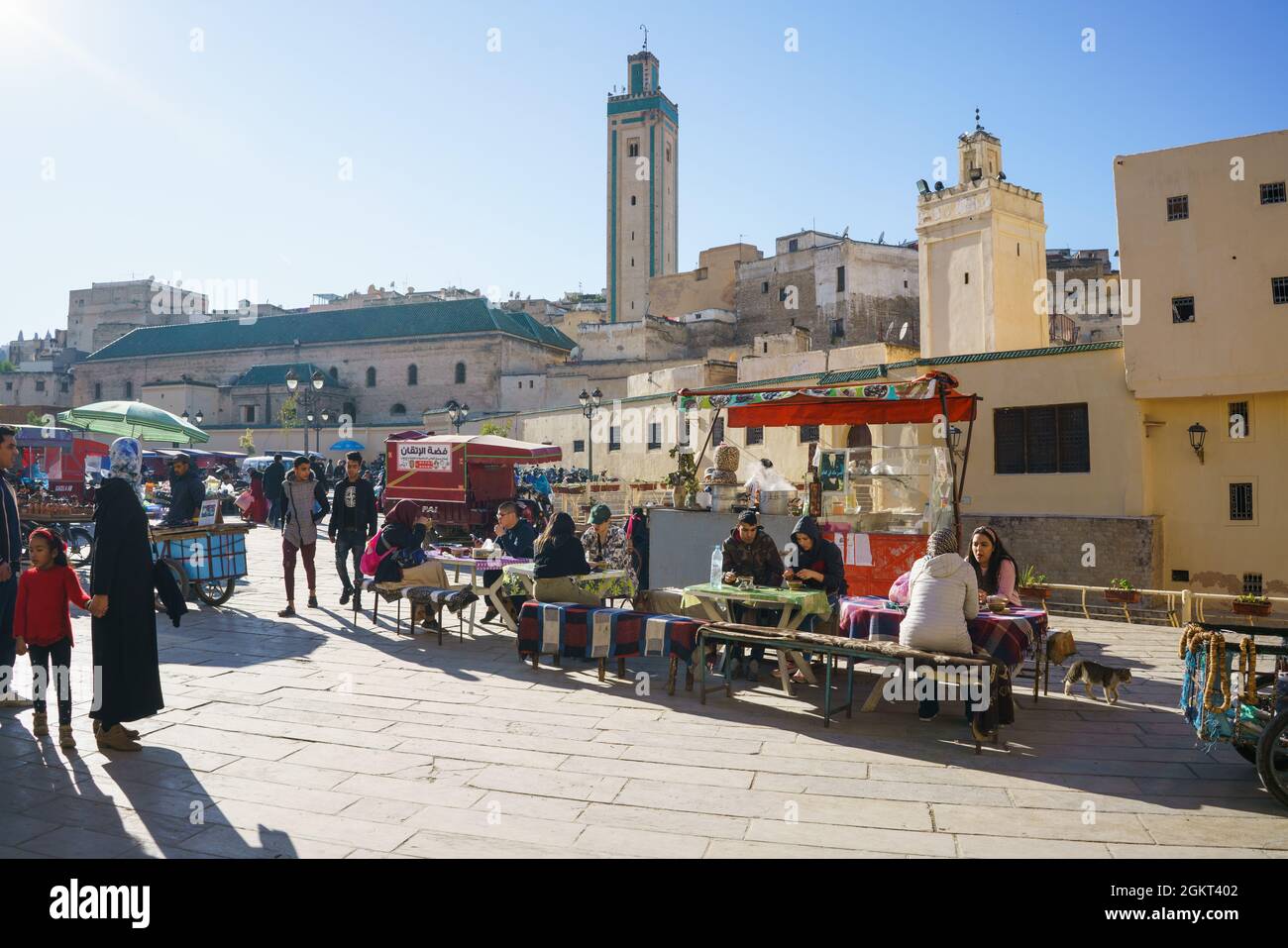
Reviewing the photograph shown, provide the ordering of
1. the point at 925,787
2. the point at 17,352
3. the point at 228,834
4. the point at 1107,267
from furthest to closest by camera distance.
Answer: the point at 17,352 < the point at 1107,267 < the point at 925,787 < the point at 228,834

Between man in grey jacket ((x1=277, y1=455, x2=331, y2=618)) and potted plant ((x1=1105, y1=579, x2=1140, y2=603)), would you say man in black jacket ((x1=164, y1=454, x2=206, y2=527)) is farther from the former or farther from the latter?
potted plant ((x1=1105, y1=579, x2=1140, y2=603))

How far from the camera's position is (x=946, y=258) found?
69.4 feet

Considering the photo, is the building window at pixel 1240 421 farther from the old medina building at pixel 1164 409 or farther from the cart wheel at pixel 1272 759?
the cart wheel at pixel 1272 759

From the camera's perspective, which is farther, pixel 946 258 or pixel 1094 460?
pixel 946 258

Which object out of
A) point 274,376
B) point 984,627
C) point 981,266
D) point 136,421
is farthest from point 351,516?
point 274,376

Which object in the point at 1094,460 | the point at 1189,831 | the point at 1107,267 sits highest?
the point at 1107,267

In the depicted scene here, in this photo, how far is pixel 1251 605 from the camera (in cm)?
1068

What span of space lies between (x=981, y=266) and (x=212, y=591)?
58.3 feet

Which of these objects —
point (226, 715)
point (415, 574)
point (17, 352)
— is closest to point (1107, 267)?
point (415, 574)

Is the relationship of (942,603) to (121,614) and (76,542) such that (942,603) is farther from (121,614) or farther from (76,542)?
(76,542)

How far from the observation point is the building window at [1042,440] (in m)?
14.7
